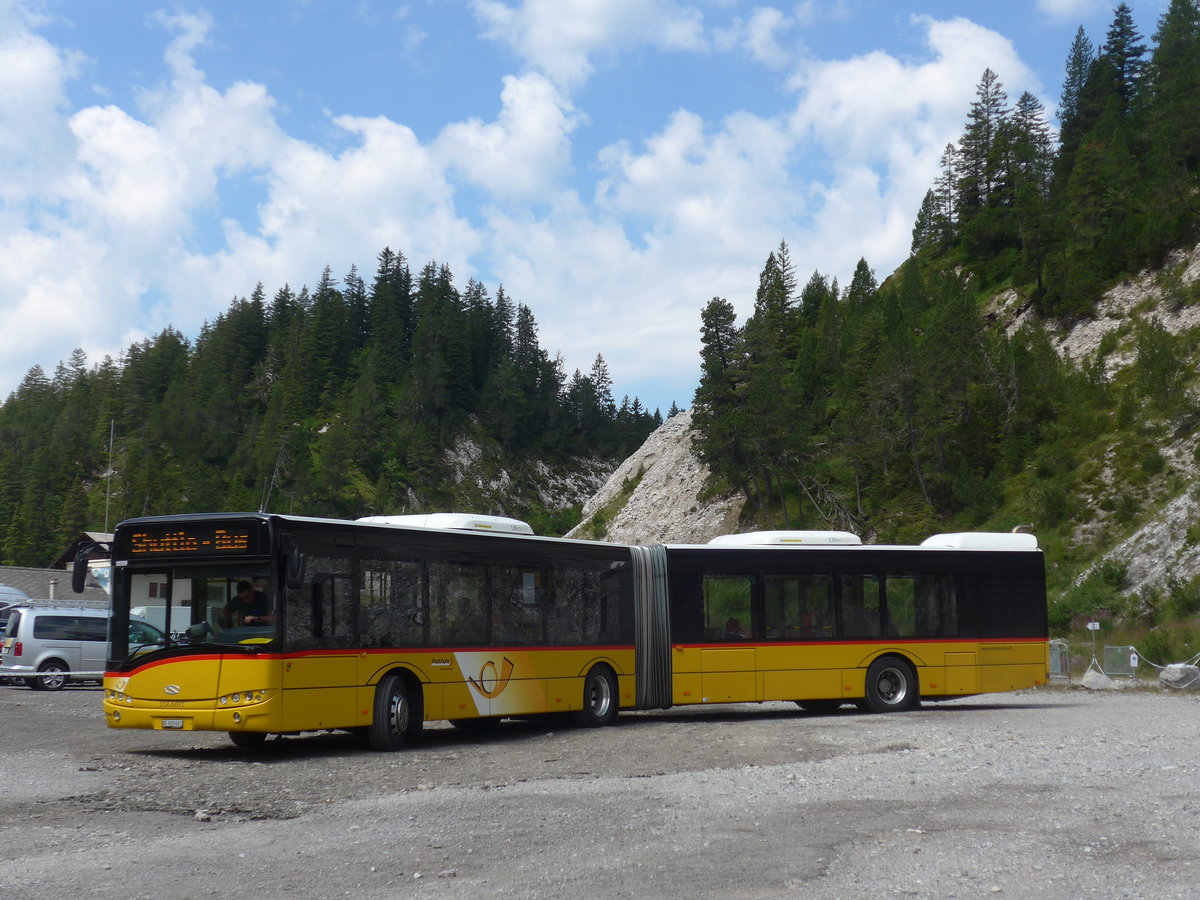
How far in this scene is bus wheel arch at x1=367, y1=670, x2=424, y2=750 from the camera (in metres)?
15.5

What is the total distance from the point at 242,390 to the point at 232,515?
16774 cm

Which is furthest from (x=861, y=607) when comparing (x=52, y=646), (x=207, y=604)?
(x=52, y=646)

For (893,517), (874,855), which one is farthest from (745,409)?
(874,855)

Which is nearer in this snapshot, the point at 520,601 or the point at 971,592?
the point at 520,601

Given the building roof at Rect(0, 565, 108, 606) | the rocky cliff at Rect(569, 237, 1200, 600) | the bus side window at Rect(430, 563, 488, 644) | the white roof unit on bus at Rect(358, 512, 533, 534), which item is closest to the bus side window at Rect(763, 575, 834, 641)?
the white roof unit on bus at Rect(358, 512, 533, 534)

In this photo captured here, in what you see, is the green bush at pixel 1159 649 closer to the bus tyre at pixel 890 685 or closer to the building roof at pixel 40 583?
the bus tyre at pixel 890 685

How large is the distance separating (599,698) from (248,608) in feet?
→ 23.7

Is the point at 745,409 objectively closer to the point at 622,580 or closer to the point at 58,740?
the point at 622,580

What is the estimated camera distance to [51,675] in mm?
29312

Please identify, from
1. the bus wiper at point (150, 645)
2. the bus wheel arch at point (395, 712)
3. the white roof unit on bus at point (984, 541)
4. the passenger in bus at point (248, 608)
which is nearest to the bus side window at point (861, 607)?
the white roof unit on bus at point (984, 541)

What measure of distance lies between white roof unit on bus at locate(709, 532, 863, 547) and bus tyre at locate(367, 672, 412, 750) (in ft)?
24.5

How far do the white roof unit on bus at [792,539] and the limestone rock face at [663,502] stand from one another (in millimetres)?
Answer: 60339

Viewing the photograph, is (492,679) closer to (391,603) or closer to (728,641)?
(391,603)

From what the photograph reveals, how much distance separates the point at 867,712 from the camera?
71.0ft
